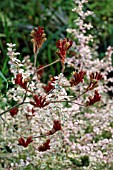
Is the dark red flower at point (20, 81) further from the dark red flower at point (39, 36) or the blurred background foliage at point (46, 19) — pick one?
the blurred background foliage at point (46, 19)

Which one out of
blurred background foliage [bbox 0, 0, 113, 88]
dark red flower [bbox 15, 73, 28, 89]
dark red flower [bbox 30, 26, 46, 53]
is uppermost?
blurred background foliage [bbox 0, 0, 113, 88]

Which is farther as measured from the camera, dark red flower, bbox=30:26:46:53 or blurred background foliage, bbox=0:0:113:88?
blurred background foliage, bbox=0:0:113:88

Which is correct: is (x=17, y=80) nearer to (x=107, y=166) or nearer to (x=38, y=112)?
(x=38, y=112)

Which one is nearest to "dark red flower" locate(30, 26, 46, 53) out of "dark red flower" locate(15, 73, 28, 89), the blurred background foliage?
"dark red flower" locate(15, 73, 28, 89)

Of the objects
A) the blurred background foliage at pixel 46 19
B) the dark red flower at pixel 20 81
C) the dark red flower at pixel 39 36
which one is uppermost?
the blurred background foliage at pixel 46 19

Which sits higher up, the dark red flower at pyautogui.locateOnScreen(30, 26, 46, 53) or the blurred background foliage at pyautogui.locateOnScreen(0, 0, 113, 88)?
the blurred background foliage at pyautogui.locateOnScreen(0, 0, 113, 88)

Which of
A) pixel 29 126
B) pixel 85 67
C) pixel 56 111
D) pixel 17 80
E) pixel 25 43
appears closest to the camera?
pixel 17 80

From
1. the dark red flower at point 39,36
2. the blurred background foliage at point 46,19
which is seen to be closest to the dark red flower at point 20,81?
the dark red flower at point 39,36

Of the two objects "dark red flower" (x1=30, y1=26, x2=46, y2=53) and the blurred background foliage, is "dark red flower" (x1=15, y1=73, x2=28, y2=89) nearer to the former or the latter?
"dark red flower" (x1=30, y1=26, x2=46, y2=53)

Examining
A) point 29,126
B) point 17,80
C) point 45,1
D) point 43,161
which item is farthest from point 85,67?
point 45,1

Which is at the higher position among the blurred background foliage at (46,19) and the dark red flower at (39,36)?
the blurred background foliage at (46,19)

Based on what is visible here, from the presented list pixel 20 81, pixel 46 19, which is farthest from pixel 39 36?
pixel 46 19
